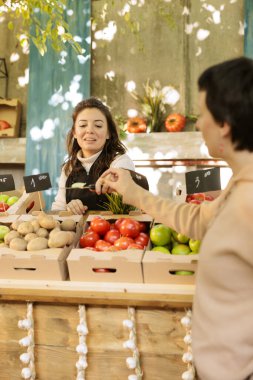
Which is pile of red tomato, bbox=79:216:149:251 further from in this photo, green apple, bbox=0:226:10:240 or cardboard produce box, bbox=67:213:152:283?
green apple, bbox=0:226:10:240

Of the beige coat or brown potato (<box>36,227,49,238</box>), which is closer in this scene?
the beige coat

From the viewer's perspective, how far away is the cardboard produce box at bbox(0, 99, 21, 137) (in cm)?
524

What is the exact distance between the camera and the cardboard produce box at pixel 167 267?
1422mm

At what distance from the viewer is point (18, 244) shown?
62.0 inches

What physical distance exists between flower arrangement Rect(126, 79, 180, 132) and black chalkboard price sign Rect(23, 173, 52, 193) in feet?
10.2

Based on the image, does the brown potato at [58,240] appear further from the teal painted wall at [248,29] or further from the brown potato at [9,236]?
the teal painted wall at [248,29]

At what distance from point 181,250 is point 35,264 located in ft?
1.77

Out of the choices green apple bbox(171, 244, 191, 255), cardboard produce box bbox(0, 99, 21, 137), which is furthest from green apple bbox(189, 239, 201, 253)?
cardboard produce box bbox(0, 99, 21, 137)

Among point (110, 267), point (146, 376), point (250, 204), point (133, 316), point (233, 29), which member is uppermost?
point (233, 29)

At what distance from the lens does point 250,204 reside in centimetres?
100

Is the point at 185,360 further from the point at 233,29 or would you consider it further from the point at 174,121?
the point at 233,29

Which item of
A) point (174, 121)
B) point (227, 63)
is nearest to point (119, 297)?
point (227, 63)

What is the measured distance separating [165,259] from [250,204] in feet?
1.63

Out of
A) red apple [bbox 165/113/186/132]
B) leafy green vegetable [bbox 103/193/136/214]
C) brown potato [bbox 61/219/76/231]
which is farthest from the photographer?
red apple [bbox 165/113/186/132]
